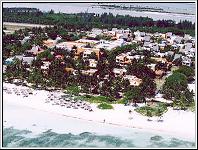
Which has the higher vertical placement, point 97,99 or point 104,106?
point 97,99

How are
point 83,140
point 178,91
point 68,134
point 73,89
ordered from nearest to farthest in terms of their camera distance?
1. point 83,140
2. point 68,134
3. point 178,91
4. point 73,89

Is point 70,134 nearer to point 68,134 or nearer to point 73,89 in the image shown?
point 68,134

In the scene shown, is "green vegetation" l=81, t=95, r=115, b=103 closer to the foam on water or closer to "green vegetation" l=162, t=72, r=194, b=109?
the foam on water

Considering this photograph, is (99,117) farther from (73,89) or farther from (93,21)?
(93,21)

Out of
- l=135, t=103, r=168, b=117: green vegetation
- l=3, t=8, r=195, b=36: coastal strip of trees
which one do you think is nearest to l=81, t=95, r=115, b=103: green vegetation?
l=135, t=103, r=168, b=117: green vegetation

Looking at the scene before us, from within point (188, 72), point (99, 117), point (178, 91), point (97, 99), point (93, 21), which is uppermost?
point (93, 21)

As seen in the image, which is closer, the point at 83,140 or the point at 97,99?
the point at 83,140

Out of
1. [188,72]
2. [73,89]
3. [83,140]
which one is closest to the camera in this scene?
[83,140]

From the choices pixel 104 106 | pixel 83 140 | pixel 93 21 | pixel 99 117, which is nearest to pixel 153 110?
pixel 104 106
